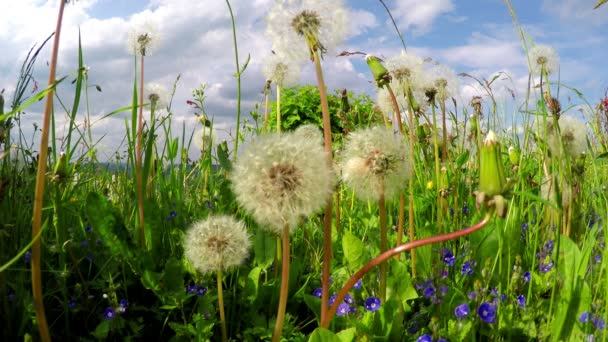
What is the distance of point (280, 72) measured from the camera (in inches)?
110

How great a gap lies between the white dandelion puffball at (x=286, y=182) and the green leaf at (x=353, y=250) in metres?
0.74

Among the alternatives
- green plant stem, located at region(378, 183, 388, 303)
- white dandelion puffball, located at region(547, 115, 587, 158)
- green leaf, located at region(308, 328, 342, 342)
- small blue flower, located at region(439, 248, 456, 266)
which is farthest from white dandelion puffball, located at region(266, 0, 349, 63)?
white dandelion puffball, located at region(547, 115, 587, 158)

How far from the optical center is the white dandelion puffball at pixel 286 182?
1277 millimetres

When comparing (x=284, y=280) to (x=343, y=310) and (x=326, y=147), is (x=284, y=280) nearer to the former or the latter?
(x=326, y=147)

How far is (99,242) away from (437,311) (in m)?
1.54

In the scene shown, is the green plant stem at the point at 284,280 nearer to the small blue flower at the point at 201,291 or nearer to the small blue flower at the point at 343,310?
the small blue flower at the point at 343,310

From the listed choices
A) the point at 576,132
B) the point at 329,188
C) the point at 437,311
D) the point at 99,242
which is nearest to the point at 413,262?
the point at 437,311

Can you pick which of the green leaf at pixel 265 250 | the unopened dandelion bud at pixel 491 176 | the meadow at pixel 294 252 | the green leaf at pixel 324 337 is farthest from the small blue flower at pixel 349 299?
the unopened dandelion bud at pixel 491 176

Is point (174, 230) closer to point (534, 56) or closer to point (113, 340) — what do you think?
point (113, 340)

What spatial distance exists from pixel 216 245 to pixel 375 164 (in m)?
0.61

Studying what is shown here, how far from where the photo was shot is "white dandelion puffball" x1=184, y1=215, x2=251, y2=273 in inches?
→ 70.0

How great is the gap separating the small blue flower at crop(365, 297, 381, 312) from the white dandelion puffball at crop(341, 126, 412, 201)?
383 millimetres

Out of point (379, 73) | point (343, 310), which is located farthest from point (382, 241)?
point (379, 73)

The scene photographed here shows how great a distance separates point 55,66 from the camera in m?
1.32
